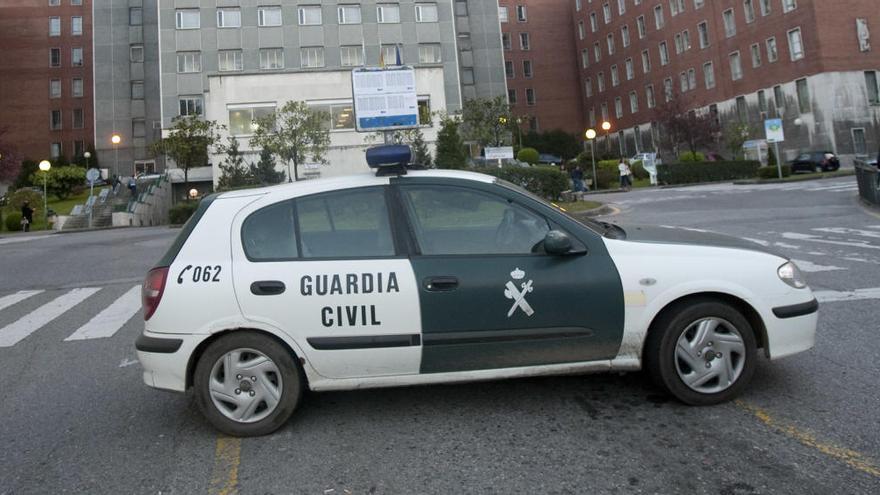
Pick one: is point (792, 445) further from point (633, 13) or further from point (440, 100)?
point (633, 13)

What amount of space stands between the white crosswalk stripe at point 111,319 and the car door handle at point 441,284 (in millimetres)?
4834

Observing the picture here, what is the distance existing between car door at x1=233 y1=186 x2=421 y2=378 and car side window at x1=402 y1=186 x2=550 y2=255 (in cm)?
23

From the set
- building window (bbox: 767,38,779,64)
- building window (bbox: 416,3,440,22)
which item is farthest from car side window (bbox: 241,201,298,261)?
building window (bbox: 767,38,779,64)

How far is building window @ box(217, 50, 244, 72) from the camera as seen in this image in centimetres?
4781

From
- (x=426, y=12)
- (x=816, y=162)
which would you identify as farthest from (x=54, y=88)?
(x=816, y=162)

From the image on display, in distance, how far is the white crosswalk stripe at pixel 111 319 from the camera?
681 cm

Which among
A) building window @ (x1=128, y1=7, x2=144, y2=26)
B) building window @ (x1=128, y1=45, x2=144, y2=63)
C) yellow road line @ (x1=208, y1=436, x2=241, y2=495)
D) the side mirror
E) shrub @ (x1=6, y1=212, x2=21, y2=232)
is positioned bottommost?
yellow road line @ (x1=208, y1=436, x2=241, y2=495)

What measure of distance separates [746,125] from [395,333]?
46962 millimetres

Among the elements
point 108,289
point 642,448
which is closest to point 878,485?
point 642,448

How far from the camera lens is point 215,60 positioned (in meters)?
47.7

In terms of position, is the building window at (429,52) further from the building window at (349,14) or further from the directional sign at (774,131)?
the directional sign at (774,131)

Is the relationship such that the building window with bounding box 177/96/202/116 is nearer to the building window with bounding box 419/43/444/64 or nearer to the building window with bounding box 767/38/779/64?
the building window with bounding box 419/43/444/64

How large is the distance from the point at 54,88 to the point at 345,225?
75.4 m

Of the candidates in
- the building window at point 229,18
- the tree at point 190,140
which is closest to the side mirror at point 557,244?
the tree at point 190,140
